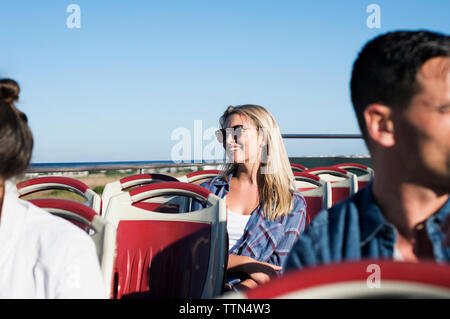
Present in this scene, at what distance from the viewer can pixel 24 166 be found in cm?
106

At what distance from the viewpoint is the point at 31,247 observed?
1.02 meters

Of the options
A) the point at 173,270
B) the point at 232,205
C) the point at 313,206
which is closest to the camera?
the point at 173,270

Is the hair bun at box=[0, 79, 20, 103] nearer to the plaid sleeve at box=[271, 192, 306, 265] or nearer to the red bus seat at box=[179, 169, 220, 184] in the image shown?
the plaid sleeve at box=[271, 192, 306, 265]

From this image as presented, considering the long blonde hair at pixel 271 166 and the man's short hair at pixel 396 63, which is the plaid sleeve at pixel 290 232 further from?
the man's short hair at pixel 396 63

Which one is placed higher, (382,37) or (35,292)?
(382,37)

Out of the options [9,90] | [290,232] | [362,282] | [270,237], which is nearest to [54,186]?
[270,237]

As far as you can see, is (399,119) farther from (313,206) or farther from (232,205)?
(313,206)

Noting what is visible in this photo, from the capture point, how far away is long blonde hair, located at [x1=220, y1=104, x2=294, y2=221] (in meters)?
2.43

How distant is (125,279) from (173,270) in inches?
9.2

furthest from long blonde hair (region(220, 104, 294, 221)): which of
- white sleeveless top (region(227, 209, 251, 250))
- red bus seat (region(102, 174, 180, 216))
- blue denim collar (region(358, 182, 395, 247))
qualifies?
blue denim collar (region(358, 182, 395, 247))

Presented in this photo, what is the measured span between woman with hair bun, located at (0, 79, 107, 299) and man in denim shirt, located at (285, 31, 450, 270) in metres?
0.49

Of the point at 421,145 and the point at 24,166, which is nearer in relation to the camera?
the point at 421,145

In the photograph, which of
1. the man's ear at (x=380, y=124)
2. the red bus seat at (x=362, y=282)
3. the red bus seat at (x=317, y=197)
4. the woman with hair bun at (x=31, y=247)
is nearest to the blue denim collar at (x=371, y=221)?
the man's ear at (x=380, y=124)
